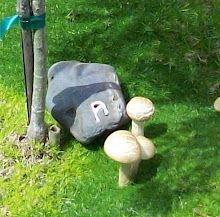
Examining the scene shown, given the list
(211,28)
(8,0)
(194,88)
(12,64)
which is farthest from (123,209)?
(8,0)

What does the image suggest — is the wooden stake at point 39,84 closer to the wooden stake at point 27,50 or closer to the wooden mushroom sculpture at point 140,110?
the wooden stake at point 27,50

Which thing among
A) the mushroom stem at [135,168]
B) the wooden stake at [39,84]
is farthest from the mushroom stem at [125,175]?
the wooden stake at [39,84]

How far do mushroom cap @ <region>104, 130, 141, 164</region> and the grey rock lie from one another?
1.43ft

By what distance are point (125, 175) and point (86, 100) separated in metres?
0.59

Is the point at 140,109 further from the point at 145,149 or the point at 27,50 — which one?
the point at 27,50

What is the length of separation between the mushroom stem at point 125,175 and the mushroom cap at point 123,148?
218 millimetres

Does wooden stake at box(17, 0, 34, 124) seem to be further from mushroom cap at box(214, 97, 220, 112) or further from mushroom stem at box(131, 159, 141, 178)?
mushroom cap at box(214, 97, 220, 112)

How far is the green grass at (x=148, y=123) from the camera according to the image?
4.01 m

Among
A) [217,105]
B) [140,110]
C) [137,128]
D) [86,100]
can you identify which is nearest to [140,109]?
[140,110]

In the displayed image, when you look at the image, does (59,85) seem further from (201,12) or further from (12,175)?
(201,12)

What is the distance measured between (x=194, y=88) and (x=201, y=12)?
3.18 ft

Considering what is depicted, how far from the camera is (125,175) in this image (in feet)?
13.2

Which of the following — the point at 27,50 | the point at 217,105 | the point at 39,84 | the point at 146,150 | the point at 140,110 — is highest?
the point at 27,50

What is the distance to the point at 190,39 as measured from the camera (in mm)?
5262
